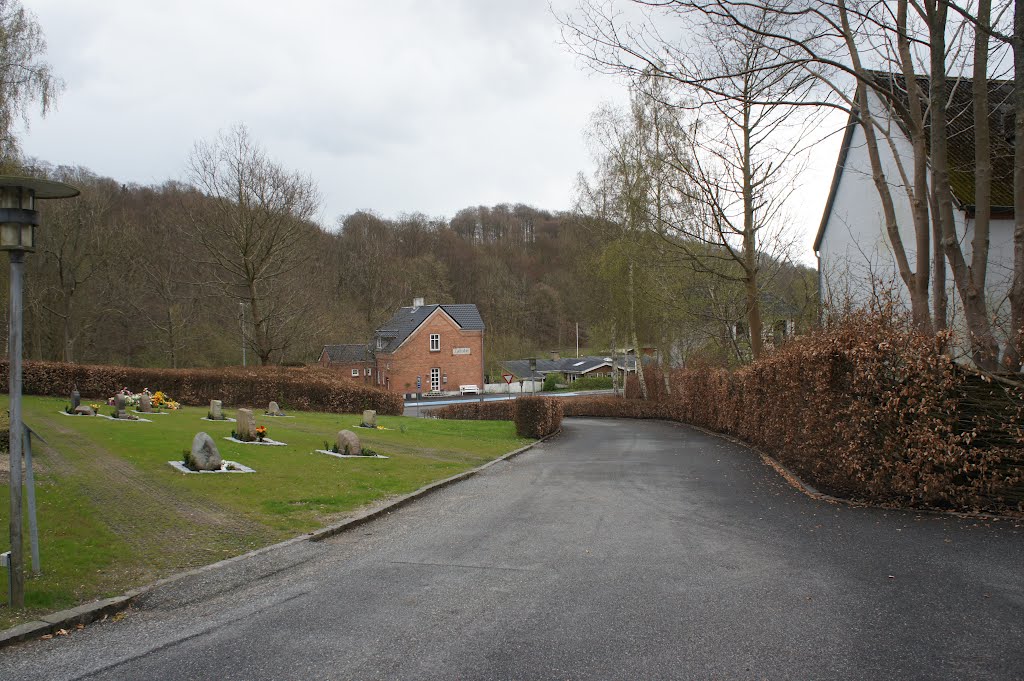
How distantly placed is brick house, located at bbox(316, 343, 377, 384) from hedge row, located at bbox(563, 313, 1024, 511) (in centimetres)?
5638

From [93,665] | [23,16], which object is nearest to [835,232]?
[93,665]

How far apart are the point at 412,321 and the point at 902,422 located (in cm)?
5872

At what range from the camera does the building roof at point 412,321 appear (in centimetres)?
6519

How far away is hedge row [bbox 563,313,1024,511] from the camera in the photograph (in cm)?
855

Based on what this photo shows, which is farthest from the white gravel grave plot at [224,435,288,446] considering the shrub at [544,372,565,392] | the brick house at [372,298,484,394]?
the shrub at [544,372,565,392]

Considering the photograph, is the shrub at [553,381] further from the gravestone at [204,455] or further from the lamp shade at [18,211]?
the lamp shade at [18,211]

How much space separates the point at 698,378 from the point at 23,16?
2742cm

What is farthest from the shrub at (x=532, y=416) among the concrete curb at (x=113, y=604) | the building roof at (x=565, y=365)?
the building roof at (x=565, y=365)

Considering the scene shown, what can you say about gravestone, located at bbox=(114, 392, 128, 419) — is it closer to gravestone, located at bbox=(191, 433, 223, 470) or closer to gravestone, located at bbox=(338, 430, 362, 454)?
gravestone, located at bbox=(338, 430, 362, 454)

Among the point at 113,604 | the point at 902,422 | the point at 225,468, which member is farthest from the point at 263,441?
the point at 902,422

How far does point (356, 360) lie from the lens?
66.2 m

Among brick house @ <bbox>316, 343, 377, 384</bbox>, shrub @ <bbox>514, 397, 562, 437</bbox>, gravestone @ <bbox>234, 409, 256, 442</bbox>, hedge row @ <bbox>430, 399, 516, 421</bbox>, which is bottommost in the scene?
hedge row @ <bbox>430, 399, 516, 421</bbox>

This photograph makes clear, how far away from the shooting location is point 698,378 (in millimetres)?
29984

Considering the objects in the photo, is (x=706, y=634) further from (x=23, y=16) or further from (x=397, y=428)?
(x=23, y=16)
